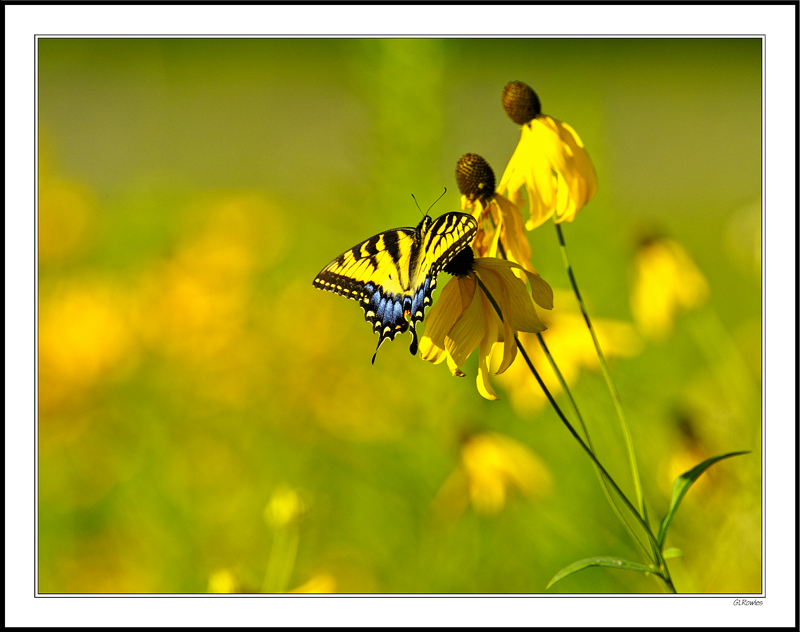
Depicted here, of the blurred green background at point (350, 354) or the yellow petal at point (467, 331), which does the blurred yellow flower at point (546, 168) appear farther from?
the blurred green background at point (350, 354)

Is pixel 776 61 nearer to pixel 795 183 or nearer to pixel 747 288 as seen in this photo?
pixel 795 183

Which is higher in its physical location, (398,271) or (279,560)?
(398,271)

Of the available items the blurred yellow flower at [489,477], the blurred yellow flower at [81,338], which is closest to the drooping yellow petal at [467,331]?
the blurred yellow flower at [489,477]

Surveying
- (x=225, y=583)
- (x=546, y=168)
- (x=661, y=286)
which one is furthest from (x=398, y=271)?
(x=661, y=286)

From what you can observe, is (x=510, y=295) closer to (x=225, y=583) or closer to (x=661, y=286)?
(x=225, y=583)

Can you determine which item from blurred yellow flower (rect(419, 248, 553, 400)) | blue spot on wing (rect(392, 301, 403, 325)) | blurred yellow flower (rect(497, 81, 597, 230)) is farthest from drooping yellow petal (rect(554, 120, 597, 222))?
blue spot on wing (rect(392, 301, 403, 325))

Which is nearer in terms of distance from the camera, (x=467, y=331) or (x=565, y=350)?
(x=467, y=331)
